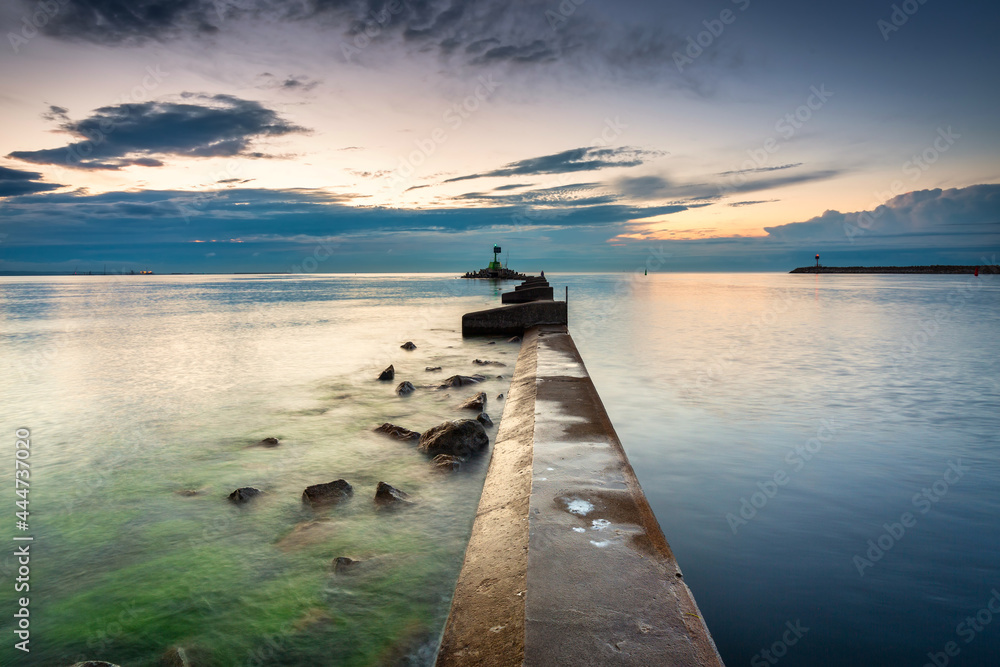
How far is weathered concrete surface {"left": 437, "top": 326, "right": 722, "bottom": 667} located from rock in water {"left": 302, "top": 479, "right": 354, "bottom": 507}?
134 cm

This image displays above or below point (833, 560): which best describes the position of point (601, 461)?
above

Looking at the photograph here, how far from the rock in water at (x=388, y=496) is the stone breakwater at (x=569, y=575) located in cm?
81

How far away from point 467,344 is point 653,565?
12166 mm

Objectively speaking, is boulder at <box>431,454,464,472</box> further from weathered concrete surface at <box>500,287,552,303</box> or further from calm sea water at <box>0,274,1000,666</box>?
weathered concrete surface at <box>500,287,552,303</box>

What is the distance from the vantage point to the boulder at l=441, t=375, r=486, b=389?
9133 mm

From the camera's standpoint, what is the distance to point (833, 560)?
3.80 meters

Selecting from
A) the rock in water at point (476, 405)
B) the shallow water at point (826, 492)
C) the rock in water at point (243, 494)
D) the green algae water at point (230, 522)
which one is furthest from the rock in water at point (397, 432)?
the shallow water at point (826, 492)

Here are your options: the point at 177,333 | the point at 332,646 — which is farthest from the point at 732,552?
the point at 177,333

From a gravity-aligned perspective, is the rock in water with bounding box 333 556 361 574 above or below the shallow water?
above

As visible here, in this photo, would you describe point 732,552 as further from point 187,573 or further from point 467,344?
point 467,344

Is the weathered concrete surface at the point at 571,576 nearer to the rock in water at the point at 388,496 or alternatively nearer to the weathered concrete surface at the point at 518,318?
the rock in water at the point at 388,496

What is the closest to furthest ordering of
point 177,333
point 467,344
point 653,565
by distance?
point 653,565, point 467,344, point 177,333

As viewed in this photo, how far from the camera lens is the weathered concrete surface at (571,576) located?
79.4 inches

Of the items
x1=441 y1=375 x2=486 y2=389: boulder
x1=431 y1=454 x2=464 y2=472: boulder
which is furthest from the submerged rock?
x1=441 y1=375 x2=486 y2=389: boulder
